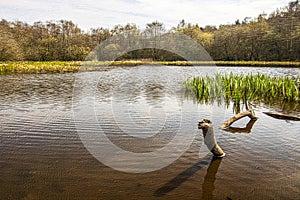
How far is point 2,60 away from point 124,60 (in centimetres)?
1816

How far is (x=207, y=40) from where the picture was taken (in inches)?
2108

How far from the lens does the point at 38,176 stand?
162 inches

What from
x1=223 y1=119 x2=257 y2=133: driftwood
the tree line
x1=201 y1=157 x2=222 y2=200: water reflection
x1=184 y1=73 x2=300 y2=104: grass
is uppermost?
the tree line

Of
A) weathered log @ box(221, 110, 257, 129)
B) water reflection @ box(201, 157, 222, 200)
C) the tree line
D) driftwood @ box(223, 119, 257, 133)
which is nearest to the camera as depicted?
water reflection @ box(201, 157, 222, 200)

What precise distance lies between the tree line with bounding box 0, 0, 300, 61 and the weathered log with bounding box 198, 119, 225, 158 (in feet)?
129

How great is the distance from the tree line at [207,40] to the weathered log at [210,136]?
39269mm

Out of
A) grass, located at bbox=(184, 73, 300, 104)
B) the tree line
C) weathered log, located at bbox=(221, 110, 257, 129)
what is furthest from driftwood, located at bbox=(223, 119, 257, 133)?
the tree line

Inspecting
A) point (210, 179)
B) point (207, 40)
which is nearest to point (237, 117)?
point (210, 179)

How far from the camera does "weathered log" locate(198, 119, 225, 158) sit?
477 centimetres

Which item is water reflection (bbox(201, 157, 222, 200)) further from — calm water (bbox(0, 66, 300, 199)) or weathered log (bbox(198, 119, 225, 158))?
weathered log (bbox(198, 119, 225, 158))

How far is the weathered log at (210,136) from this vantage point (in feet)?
15.6

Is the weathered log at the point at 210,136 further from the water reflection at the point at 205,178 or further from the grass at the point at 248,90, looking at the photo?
the grass at the point at 248,90

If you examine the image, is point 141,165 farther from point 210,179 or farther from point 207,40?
point 207,40

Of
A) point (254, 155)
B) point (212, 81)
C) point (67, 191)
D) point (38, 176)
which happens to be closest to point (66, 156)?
point (38, 176)
